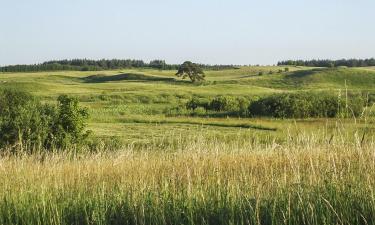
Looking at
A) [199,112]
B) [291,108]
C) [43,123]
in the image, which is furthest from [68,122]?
[199,112]

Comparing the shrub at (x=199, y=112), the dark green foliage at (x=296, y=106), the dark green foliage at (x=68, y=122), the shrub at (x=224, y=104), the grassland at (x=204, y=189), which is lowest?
the shrub at (x=199, y=112)

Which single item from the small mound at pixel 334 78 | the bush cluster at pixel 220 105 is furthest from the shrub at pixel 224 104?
the small mound at pixel 334 78

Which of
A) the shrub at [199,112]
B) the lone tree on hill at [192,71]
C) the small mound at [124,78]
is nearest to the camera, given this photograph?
the shrub at [199,112]

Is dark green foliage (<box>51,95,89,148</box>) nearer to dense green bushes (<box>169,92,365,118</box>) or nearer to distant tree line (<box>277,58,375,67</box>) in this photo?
dense green bushes (<box>169,92,365,118</box>)

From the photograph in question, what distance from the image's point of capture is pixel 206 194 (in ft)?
20.4

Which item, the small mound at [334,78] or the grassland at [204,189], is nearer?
the grassland at [204,189]

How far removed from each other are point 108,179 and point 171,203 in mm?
1978

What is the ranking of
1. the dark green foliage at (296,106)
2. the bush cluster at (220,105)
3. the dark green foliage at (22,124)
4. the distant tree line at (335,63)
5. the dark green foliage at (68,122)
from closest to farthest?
the dark green foliage at (22,124), the dark green foliage at (68,122), the dark green foliage at (296,106), the bush cluster at (220,105), the distant tree line at (335,63)

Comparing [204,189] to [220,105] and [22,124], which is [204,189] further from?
[220,105]

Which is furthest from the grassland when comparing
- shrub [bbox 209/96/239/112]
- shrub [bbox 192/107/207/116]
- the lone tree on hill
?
the lone tree on hill

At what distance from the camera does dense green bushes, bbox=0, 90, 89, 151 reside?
16031 millimetres

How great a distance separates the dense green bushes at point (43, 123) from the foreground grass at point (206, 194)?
7857mm

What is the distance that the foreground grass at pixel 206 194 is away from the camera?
17.4ft

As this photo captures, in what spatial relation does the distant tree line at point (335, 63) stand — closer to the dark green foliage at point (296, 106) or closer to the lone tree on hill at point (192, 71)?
the lone tree on hill at point (192, 71)
